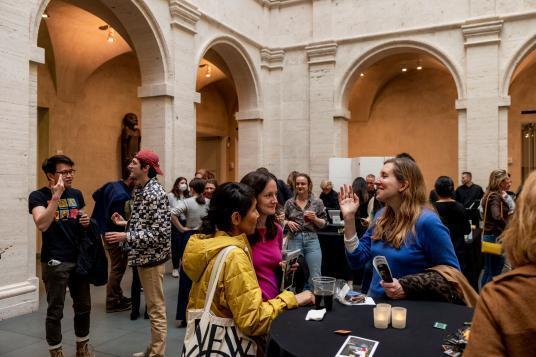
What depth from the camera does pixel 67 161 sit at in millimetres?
3557

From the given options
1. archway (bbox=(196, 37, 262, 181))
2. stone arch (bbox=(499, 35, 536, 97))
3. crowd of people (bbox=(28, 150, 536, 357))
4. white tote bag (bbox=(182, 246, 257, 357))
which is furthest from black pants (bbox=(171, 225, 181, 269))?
stone arch (bbox=(499, 35, 536, 97))

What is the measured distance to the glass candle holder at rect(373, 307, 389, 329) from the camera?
2.03 metres

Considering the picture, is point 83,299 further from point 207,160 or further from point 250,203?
point 207,160

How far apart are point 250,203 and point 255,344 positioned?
665 mm

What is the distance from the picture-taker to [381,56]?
34.8 ft

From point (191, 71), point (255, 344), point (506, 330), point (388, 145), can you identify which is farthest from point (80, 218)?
point (388, 145)

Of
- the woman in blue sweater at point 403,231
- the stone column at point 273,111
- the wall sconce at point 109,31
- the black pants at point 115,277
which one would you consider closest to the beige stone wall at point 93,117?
the wall sconce at point 109,31

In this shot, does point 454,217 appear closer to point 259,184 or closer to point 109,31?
point 259,184

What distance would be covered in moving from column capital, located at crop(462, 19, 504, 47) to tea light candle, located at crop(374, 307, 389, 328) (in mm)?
9038

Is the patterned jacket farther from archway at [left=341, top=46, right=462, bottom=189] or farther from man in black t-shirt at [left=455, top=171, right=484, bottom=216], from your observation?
archway at [left=341, top=46, right=462, bottom=189]

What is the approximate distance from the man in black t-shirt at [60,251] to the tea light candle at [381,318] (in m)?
2.54

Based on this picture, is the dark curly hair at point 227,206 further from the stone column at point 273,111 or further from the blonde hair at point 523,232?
the stone column at point 273,111

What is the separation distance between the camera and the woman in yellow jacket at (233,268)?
75.8 inches

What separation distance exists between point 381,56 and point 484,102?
2.62 metres
